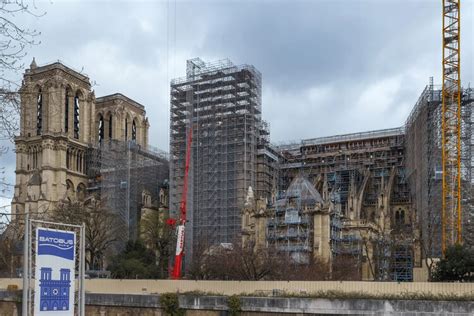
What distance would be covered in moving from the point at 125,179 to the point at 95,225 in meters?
17.1

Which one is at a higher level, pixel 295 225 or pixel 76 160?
pixel 76 160

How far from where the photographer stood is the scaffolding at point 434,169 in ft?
164

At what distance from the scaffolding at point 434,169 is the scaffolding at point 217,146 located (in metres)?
16.5

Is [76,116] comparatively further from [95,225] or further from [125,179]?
[95,225]

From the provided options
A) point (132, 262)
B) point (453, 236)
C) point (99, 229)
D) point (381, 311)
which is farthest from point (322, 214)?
point (381, 311)

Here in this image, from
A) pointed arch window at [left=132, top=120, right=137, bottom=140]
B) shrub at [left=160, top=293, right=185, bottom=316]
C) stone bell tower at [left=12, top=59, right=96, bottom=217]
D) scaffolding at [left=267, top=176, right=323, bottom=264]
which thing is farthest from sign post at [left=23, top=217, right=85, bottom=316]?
pointed arch window at [left=132, top=120, right=137, bottom=140]

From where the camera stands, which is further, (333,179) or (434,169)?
(333,179)

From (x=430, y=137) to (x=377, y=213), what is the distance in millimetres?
12231

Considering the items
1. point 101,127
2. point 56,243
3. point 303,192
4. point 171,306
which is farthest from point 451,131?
point 101,127

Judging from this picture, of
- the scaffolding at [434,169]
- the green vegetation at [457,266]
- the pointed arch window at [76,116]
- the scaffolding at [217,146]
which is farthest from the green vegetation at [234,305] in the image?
the pointed arch window at [76,116]

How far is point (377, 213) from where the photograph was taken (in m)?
61.8

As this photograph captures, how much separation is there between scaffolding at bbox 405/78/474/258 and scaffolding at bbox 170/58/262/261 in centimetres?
1650

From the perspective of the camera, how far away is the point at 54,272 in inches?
458

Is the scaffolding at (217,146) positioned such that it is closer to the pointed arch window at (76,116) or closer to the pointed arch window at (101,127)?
the pointed arch window at (76,116)
